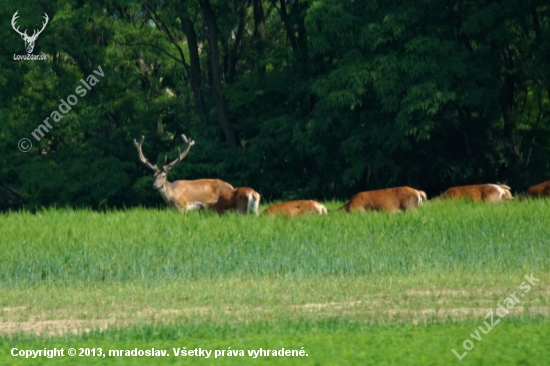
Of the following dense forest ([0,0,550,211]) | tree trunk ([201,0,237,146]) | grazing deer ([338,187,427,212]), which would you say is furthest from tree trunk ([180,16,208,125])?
grazing deer ([338,187,427,212])

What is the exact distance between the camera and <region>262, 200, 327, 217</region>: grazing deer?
18047 millimetres

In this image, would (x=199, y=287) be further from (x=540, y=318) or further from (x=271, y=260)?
(x=540, y=318)

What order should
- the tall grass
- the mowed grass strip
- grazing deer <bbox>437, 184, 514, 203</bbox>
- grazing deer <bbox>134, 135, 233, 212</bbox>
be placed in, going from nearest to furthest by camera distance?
the mowed grass strip, the tall grass, grazing deer <bbox>437, 184, 514, 203</bbox>, grazing deer <bbox>134, 135, 233, 212</bbox>

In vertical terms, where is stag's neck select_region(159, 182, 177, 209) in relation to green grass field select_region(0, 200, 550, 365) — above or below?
above

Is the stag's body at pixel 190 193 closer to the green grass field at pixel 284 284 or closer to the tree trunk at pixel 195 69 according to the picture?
the green grass field at pixel 284 284

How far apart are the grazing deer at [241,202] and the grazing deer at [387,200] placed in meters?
1.63

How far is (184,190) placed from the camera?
2170 cm

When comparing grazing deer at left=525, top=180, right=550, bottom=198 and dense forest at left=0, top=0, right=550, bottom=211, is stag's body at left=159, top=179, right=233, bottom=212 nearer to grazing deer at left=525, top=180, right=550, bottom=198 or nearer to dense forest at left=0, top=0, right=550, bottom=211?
dense forest at left=0, top=0, right=550, bottom=211

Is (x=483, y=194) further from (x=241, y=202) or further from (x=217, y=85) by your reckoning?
(x=217, y=85)

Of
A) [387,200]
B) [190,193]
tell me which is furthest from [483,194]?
[190,193]

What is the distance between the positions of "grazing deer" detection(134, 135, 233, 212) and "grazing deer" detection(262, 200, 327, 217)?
9.70ft

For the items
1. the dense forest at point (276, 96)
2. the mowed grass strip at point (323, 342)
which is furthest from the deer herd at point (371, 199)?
the mowed grass strip at point (323, 342)

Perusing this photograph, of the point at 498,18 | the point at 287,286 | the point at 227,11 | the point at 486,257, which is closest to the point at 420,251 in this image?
the point at 486,257

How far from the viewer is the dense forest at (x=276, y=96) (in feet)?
82.5
